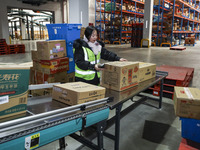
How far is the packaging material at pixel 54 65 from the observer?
370 centimetres

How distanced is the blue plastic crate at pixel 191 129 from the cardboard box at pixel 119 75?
0.84 metres

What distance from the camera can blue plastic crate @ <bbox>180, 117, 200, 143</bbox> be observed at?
198cm

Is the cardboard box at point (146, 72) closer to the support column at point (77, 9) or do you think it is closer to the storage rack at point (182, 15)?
the support column at point (77, 9)

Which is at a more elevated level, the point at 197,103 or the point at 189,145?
the point at 197,103

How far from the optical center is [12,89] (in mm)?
1421

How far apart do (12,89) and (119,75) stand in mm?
1254

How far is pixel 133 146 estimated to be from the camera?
248 centimetres

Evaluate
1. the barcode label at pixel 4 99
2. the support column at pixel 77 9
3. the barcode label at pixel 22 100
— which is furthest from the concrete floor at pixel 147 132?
the support column at pixel 77 9

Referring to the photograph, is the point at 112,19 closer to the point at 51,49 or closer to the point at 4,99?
the point at 51,49

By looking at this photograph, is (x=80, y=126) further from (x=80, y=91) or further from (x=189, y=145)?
(x=189, y=145)

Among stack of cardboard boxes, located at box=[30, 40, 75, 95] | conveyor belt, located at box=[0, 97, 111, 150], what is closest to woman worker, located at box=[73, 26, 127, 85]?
conveyor belt, located at box=[0, 97, 111, 150]

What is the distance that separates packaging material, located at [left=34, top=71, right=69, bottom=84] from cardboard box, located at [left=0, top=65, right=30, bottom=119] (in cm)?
230

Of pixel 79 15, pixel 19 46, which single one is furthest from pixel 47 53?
pixel 19 46

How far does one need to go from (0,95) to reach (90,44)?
161cm
